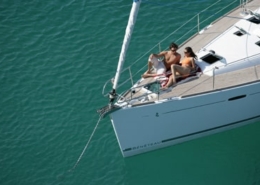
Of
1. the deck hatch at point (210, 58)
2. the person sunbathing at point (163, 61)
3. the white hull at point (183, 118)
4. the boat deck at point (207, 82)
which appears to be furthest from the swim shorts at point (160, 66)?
the deck hatch at point (210, 58)

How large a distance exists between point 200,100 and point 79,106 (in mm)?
5755

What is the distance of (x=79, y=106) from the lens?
998 inches

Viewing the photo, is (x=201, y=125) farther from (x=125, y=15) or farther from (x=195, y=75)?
(x=125, y=15)

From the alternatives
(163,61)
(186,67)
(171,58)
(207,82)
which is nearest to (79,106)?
(163,61)

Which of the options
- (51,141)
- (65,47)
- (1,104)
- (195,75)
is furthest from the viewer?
(65,47)

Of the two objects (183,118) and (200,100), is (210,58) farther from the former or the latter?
(183,118)

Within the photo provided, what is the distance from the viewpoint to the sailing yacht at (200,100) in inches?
861

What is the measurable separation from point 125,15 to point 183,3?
2.85 metres

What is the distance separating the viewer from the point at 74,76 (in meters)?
26.7

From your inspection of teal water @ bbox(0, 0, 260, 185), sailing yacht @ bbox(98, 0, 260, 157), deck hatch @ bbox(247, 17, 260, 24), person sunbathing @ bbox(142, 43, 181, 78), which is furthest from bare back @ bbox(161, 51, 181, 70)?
deck hatch @ bbox(247, 17, 260, 24)

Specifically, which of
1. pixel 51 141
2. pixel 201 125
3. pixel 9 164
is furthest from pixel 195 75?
pixel 9 164

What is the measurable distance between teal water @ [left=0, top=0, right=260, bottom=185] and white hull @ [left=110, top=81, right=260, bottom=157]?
63cm

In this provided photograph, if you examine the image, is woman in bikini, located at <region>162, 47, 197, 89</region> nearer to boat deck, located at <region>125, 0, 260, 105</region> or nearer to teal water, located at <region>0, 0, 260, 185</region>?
boat deck, located at <region>125, 0, 260, 105</region>

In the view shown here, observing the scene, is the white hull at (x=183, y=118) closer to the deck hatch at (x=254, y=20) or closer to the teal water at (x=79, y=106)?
the teal water at (x=79, y=106)
